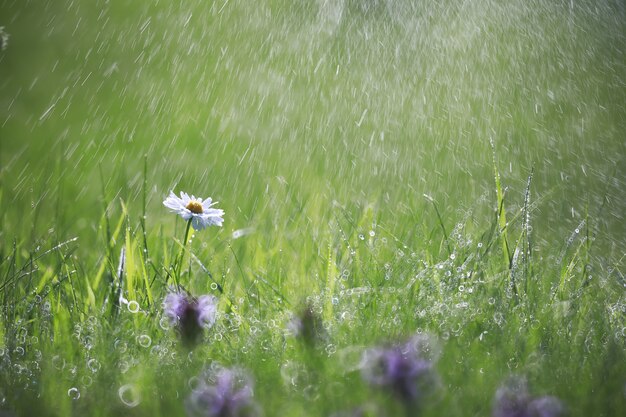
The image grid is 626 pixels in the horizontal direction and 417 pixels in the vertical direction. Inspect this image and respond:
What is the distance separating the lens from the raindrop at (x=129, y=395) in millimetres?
1273

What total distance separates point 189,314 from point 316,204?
103cm

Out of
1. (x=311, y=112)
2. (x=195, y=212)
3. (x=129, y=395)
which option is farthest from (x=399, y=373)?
(x=311, y=112)

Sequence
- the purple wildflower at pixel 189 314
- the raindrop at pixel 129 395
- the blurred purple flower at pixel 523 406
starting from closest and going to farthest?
the blurred purple flower at pixel 523 406 → the raindrop at pixel 129 395 → the purple wildflower at pixel 189 314

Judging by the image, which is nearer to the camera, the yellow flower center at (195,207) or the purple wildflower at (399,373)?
the purple wildflower at (399,373)

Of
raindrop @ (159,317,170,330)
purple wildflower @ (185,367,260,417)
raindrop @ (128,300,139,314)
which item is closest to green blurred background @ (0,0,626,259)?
raindrop @ (128,300,139,314)

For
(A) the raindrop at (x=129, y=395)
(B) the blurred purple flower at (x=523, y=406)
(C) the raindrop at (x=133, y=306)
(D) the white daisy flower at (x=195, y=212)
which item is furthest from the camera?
(D) the white daisy flower at (x=195, y=212)

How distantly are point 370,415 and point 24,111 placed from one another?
3.34 m

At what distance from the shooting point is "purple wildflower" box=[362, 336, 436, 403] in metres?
1.21

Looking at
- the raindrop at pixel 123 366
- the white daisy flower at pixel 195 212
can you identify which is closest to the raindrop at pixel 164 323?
the raindrop at pixel 123 366

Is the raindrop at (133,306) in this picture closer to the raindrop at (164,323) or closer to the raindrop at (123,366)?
the raindrop at (164,323)

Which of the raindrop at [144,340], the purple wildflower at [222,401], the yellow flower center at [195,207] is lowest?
the yellow flower center at [195,207]

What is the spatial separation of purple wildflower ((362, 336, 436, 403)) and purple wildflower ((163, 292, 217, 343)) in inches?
14.1

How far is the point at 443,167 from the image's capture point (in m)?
3.39

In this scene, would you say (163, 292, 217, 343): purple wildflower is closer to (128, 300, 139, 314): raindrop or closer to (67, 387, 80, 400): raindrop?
(128, 300, 139, 314): raindrop
